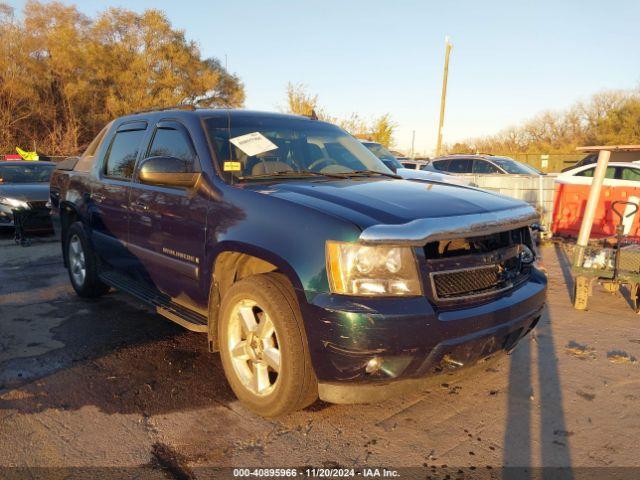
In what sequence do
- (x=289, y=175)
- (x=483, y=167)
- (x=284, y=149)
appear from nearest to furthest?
(x=289, y=175), (x=284, y=149), (x=483, y=167)

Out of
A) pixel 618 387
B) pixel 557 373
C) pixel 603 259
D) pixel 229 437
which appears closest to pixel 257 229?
pixel 229 437

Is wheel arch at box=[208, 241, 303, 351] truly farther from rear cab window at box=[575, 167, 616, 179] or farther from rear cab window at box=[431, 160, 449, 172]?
rear cab window at box=[431, 160, 449, 172]

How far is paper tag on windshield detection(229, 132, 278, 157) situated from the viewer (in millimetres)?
3694

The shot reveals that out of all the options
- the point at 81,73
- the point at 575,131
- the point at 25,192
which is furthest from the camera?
the point at 575,131

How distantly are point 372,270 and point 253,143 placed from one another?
1.63 metres

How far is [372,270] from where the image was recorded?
2607 mm

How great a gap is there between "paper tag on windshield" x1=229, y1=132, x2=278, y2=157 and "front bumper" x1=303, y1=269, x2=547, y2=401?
4.86 feet

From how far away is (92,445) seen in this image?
278 cm

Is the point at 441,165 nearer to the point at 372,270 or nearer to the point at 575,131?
the point at 372,270

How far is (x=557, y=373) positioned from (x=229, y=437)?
2.43 m

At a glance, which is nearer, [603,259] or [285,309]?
[285,309]

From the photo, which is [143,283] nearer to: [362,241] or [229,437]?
[229,437]

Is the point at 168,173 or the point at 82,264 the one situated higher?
the point at 168,173

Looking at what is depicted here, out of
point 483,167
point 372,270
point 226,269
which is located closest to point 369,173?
point 226,269
